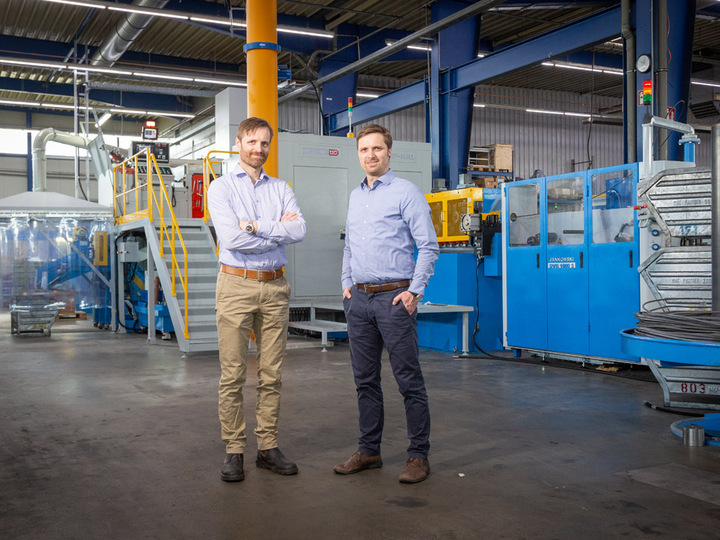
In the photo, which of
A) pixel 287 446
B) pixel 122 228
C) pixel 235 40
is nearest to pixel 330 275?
pixel 122 228

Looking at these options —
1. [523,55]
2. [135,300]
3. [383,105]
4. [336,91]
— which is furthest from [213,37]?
[523,55]

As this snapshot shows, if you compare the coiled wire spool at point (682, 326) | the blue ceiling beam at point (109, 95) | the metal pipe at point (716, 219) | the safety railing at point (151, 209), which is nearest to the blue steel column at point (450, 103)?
the safety railing at point (151, 209)

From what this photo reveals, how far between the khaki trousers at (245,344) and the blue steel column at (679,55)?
671 centimetres

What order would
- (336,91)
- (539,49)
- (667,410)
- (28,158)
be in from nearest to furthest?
(667,410) < (539,49) < (336,91) < (28,158)

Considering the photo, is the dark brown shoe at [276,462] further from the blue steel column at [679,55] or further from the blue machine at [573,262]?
the blue steel column at [679,55]

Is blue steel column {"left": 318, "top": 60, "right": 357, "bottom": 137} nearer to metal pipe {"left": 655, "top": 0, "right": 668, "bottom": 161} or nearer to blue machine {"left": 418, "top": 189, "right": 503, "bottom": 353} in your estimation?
blue machine {"left": 418, "top": 189, "right": 503, "bottom": 353}

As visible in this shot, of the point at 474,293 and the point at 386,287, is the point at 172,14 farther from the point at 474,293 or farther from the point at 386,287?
the point at 386,287

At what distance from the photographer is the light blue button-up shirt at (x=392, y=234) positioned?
3.72 meters

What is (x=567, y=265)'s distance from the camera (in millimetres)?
8148

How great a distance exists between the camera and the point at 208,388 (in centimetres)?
677

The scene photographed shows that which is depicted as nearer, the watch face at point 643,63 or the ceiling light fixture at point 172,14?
the watch face at point 643,63

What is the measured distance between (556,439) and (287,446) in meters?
1.82

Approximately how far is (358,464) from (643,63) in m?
6.74

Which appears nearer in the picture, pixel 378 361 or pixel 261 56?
pixel 378 361
